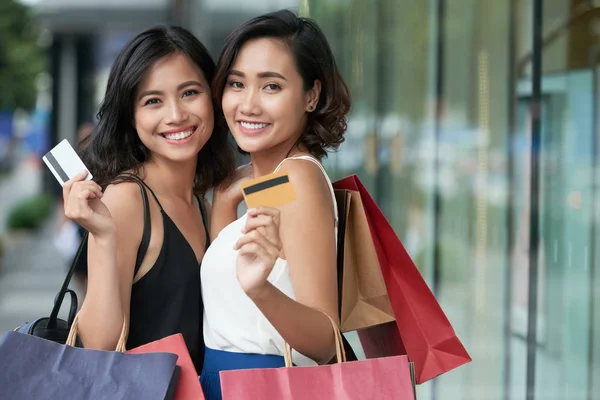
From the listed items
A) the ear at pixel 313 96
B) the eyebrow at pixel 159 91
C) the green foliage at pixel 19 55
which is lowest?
the ear at pixel 313 96

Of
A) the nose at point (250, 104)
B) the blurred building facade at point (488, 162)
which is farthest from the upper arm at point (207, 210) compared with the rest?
the blurred building facade at point (488, 162)

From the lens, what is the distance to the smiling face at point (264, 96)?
229 centimetres

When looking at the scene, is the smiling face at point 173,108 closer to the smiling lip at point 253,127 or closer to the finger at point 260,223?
the smiling lip at point 253,127

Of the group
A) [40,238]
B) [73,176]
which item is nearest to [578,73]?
[73,176]

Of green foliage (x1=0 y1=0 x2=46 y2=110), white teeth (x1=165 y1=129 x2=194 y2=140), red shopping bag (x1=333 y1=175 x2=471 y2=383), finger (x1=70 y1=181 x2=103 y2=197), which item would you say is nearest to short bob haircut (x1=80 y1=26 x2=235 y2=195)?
white teeth (x1=165 y1=129 x2=194 y2=140)

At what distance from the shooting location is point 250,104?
2.29 m

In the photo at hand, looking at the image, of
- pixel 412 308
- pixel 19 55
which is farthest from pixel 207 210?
pixel 19 55

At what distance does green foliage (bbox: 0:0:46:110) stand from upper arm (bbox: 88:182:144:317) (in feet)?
57.8

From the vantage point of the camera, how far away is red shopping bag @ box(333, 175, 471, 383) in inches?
88.2

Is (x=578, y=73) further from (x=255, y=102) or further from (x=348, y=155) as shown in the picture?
(x=348, y=155)

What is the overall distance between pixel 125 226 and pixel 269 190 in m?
0.57

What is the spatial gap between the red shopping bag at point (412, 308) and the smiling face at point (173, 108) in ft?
1.56

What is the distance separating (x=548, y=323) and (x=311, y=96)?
5.74 feet

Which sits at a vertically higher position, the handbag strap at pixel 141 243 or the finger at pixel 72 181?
the finger at pixel 72 181
